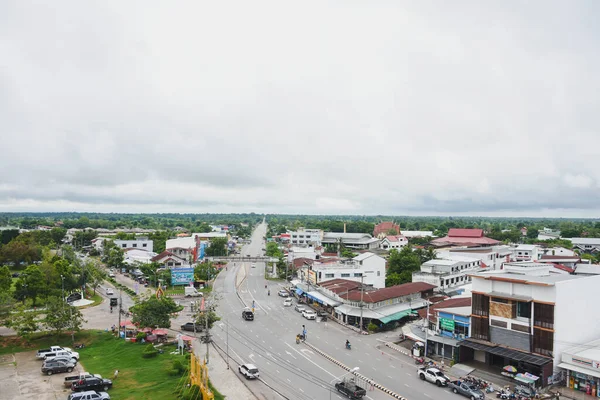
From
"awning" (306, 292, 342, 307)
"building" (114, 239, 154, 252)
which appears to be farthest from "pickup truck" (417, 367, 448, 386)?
"building" (114, 239, 154, 252)

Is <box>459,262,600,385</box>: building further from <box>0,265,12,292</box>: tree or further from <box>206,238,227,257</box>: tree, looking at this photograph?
<box>206,238,227,257</box>: tree

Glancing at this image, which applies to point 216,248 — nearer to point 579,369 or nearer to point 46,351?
point 46,351

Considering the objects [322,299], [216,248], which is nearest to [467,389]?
[322,299]

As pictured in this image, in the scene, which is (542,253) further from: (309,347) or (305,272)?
(309,347)

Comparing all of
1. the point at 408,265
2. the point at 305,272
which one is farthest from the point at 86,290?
the point at 408,265

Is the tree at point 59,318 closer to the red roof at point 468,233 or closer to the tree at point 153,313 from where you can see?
the tree at point 153,313

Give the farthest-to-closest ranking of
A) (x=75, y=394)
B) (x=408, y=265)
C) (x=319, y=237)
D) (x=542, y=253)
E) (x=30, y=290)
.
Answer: (x=319, y=237)
(x=542, y=253)
(x=408, y=265)
(x=30, y=290)
(x=75, y=394)
